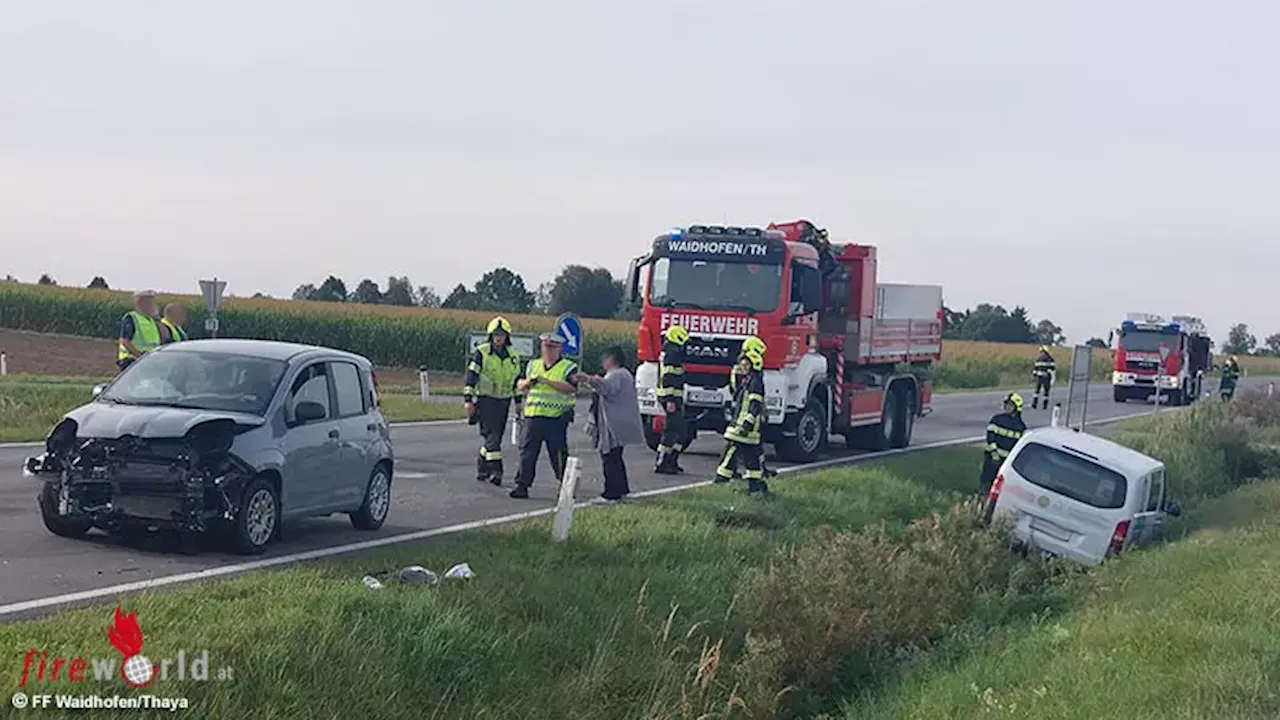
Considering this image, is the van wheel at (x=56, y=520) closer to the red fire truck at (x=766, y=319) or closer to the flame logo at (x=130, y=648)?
the flame logo at (x=130, y=648)

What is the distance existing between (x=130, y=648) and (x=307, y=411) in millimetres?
4318

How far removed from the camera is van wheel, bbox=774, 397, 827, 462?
21.3 metres

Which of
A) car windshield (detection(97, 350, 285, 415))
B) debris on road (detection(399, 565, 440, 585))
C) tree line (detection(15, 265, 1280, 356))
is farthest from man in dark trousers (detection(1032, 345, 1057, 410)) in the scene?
debris on road (detection(399, 565, 440, 585))

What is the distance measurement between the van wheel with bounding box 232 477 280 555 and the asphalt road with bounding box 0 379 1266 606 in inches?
4.6

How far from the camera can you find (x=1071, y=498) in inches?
643

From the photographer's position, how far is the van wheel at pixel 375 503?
492 inches

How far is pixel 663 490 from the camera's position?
56.2 ft

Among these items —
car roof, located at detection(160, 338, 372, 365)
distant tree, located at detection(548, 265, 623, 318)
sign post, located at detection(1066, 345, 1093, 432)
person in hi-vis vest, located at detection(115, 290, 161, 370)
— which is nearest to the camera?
car roof, located at detection(160, 338, 372, 365)

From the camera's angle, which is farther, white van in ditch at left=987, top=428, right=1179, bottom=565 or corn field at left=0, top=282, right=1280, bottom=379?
corn field at left=0, top=282, right=1280, bottom=379

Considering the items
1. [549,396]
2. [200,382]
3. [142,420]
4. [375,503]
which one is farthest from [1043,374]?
[142,420]

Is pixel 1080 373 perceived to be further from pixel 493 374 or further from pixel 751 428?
pixel 493 374

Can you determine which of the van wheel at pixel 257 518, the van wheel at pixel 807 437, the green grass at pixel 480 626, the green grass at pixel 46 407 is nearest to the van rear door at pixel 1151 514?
the green grass at pixel 480 626

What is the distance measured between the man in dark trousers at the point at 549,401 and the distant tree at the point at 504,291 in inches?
2985

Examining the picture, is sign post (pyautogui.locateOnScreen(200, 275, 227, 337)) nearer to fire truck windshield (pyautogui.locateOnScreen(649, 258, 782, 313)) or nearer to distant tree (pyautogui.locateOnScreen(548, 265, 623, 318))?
fire truck windshield (pyautogui.locateOnScreen(649, 258, 782, 313))
